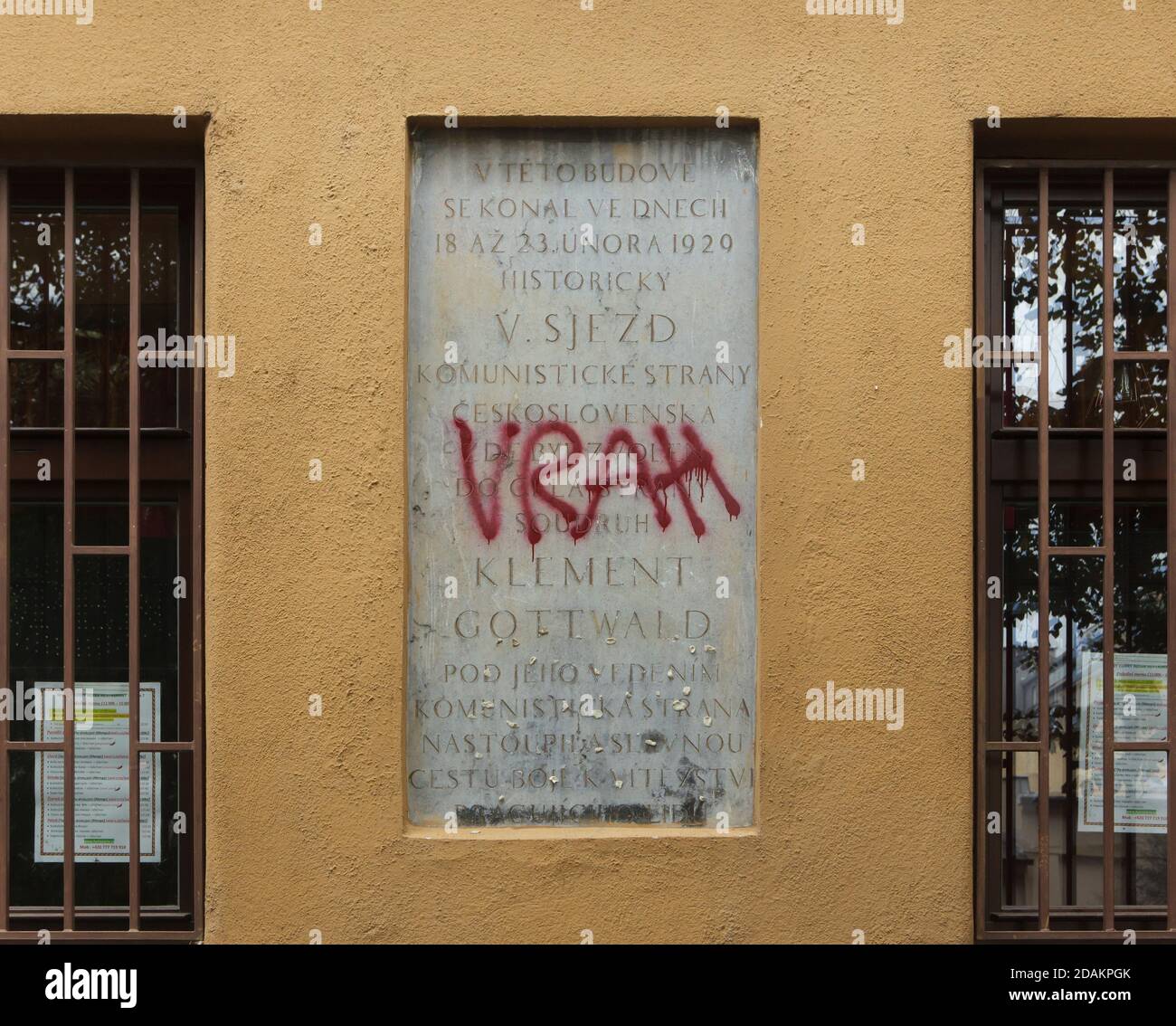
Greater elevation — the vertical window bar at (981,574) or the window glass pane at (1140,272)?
the window glass pane at (1140,272)

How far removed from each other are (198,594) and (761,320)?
96.8 inches

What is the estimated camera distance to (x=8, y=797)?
4.50 meters

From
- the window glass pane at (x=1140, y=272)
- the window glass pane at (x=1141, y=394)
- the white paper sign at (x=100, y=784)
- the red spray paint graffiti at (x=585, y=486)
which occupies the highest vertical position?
the window glass pane at (x=1140, y=272)

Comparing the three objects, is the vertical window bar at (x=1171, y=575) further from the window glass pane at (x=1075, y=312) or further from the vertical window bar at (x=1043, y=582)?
the vertical window bar at (x=1043, y=582)

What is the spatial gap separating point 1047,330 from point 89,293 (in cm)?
390

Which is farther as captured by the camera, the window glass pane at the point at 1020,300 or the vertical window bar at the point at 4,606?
the window glass pane at the point at 1020,300

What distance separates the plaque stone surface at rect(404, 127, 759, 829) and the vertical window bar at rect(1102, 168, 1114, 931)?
1.40 m

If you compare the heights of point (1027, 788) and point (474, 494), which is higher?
point (474, 494)

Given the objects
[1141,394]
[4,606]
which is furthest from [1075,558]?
[4,606]

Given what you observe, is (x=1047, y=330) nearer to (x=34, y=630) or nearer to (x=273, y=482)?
(x=273, y=482)

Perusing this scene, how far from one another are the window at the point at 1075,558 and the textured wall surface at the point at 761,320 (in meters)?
0.31

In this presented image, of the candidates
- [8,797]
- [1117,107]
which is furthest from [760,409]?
[8,797]

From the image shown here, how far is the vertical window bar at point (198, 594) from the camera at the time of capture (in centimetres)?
446

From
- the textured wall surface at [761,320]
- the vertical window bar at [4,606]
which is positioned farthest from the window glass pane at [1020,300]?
the vertical window bar at [4,606]
